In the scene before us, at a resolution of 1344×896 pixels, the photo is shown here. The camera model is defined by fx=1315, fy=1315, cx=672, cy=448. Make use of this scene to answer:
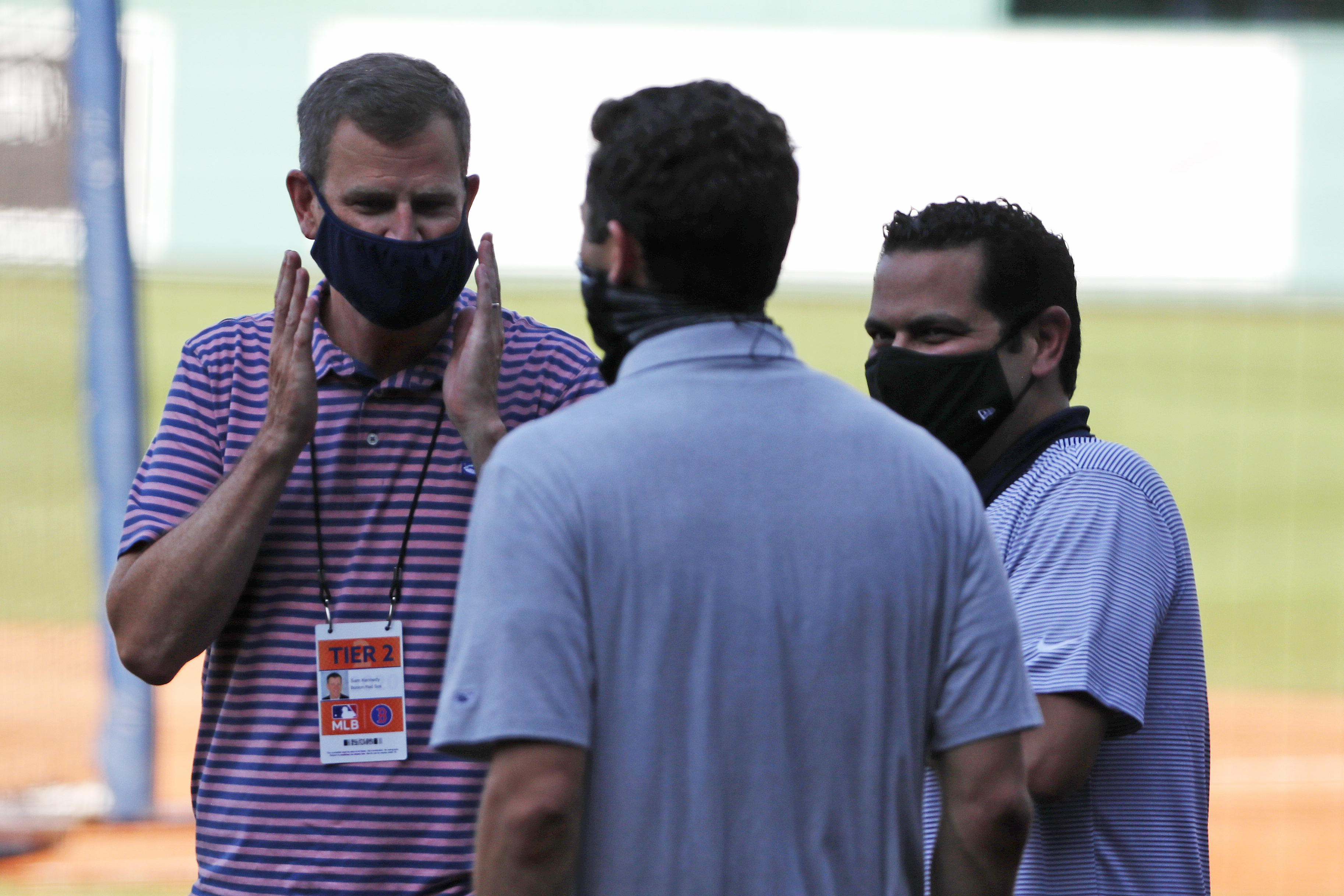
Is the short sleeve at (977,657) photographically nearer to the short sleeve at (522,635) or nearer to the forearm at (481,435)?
the short sleeve at (522,635)

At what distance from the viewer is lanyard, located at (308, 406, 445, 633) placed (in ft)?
5.63

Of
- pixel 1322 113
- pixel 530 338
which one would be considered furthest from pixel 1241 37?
pixel 530 338

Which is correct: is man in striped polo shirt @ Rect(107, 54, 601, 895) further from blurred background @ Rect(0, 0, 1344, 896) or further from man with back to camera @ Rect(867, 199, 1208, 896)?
blurred background @ Rect(0, 0, 1344, 896)

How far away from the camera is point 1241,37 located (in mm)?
9938

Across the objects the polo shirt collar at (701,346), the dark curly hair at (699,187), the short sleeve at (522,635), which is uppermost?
the dark curly hair at (699,187)

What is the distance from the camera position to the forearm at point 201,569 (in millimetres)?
1640

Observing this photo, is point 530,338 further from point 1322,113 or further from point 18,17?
point 1322,113

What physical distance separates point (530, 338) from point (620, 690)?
82 cm

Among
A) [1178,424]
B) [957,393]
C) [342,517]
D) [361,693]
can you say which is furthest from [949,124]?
[361,693]

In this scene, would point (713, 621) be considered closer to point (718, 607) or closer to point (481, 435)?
point (718, 607)

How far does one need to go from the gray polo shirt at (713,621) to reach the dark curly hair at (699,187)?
6 centimetres

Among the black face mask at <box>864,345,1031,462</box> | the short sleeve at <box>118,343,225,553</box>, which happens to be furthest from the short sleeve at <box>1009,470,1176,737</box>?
the short sleeve at <box>118,343,225,553</box>

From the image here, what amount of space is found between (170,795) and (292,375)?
18.2 feet

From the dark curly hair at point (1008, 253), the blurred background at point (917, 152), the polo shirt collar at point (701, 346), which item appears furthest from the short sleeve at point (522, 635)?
the blurred background at point (917, 152)
